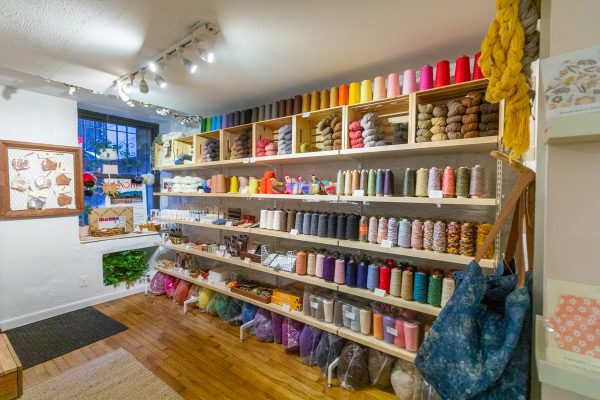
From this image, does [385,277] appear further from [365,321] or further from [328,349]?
[328,349]

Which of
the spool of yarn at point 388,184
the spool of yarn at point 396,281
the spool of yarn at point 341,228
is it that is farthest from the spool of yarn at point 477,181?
the spool of yarn at point 341,228

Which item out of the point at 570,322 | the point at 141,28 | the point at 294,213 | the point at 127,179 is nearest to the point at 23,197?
the point at 127,179

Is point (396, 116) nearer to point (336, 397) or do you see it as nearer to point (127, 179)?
point (336, 397)

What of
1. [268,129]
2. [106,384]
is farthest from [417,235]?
[106,384]

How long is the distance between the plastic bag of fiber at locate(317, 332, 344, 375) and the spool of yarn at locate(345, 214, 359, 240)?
897 millimetres

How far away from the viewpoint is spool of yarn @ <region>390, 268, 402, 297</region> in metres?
2.04

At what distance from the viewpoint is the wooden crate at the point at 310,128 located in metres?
2.45

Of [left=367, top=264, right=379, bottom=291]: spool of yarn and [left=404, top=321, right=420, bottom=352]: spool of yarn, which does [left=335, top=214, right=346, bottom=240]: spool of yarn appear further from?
[left=404, top=321, right=420, bottom=352]: spool of yarn

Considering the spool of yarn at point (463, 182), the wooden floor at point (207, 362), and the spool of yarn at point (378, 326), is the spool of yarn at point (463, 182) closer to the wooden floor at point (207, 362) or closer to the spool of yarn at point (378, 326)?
the spool of yarn at point (378, 326)

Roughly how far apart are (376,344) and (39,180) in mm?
4046

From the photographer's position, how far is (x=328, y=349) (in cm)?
237

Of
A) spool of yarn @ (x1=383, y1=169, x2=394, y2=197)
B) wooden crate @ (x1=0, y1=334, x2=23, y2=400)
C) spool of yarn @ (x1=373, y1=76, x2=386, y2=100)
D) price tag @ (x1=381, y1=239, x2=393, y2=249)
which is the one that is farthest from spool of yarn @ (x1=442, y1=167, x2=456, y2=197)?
wooden crate @ (x1=0, y1=334, x2=23, y2=400)

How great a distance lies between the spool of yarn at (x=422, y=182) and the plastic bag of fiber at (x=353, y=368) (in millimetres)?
1343

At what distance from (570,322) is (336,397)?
6.64ft
